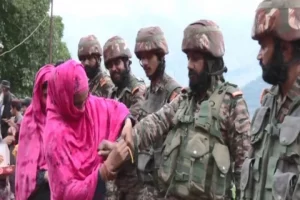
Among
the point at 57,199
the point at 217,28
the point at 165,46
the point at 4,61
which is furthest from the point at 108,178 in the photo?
the point at 4,61

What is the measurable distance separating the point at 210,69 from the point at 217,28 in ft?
1.06

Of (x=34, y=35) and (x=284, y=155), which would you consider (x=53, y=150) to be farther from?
(x=34, y=35)

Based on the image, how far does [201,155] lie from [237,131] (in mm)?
283

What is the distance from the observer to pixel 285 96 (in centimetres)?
390

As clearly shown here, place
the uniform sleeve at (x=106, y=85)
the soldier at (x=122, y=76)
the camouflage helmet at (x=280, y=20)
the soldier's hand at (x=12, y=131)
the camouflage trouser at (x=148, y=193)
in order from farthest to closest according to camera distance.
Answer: the soldier's hand at (x=12, y=131) → the uniform sleeve at (x=106, y=85) → the soldier at (x=122, y=76) → the camouflage trouser at (x=148, y=193) → the camouflage helmet at (x=280, y=20)

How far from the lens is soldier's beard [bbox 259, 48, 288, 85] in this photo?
3.80m

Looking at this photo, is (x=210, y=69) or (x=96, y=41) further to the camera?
(x=96, y=41)

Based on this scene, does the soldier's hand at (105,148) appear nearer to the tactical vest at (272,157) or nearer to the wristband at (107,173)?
the wristband at (107,173)

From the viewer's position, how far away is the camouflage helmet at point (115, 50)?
716 cm

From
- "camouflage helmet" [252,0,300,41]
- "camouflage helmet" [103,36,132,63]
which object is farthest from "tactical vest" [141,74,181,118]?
"camouflage helmet" [252,0,300,41]

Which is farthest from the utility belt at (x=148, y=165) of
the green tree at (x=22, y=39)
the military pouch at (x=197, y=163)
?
the green tree at (x=22, y=39)

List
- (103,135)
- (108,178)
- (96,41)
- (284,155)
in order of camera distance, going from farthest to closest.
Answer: (96,41) < (103,135) < (108,178) < (284,155)

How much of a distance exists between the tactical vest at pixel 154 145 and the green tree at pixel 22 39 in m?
25.9

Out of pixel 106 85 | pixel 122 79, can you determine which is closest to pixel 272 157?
pixel 122 79
